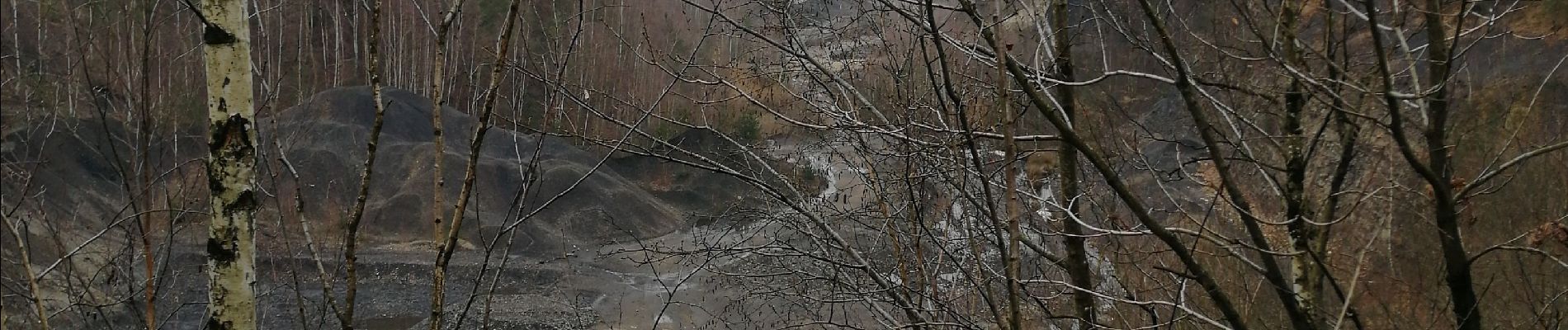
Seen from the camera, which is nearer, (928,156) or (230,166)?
(230,166)

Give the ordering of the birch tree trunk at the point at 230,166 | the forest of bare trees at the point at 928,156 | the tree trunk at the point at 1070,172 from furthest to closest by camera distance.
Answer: the tree trunk at the point at 1070,172 < the forest of bare trees at the point at 928,156 < the birch tree trunk at the point at 230,166

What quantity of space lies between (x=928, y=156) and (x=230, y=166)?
107 inches

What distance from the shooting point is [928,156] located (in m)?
4.47

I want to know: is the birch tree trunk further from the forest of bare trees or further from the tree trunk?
the tree trunk

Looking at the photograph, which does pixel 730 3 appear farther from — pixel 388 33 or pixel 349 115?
pixel 388 33

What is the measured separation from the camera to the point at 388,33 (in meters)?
24.6

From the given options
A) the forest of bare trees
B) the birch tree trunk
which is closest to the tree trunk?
the forest of bare trees

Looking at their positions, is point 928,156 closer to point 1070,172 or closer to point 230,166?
point 1070,172

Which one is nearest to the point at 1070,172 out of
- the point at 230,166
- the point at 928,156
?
the point at 928,156

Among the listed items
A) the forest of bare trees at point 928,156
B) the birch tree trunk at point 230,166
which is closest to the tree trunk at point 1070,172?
the forest of bare trees at point 928,156

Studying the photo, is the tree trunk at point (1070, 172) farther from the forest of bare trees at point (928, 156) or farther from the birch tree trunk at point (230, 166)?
the birch tree trunk at point (230, 166)

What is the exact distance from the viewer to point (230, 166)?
2.51 meters

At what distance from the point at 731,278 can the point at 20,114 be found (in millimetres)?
3522

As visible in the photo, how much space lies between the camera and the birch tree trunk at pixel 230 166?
2428 mm
